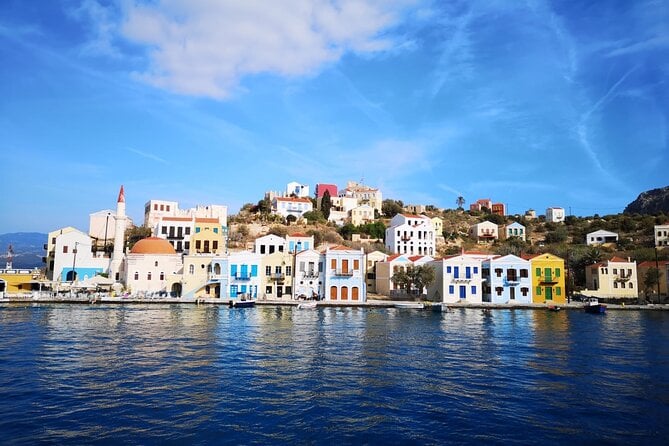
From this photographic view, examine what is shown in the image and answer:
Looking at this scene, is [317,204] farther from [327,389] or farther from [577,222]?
[327,389]

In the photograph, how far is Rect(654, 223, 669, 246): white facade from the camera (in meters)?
83.6

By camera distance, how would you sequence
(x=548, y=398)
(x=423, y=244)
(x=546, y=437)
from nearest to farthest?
1. (x=546, y=437)
2. (x=548, y=398)
3. (x=423, y=244)

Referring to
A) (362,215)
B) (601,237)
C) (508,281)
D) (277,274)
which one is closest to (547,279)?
(508,281)

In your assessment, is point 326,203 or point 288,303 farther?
point 326,203

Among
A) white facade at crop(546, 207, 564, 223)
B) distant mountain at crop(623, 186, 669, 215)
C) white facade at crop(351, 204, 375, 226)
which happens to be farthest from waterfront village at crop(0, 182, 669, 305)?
distant mountain at crop(623, 186, 669, 215)

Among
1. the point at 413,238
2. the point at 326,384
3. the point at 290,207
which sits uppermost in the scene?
the point at 290,207

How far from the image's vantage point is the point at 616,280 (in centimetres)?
5834

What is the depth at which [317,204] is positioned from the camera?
109m

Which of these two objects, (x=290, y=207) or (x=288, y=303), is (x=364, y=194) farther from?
(x=288, y=303)

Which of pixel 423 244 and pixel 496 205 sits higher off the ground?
pixel 496 205

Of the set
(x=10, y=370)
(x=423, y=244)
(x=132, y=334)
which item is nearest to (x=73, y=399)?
(x=10, y=370)

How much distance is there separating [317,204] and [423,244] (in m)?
35.0

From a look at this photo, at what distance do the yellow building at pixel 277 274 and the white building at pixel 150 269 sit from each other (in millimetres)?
9882

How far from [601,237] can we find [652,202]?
185ft
